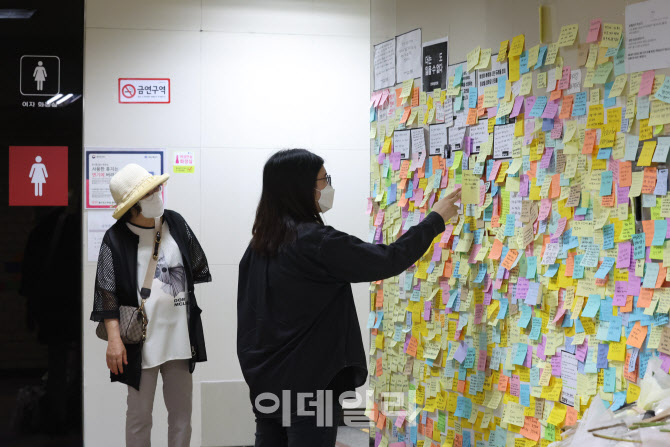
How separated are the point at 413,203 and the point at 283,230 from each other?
74 cm

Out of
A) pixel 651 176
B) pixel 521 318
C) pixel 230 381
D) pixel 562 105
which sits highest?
pixel 562 105

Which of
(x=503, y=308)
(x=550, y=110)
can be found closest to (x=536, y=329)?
(x=503, y=308)

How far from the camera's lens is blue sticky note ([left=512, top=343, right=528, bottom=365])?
2530mm

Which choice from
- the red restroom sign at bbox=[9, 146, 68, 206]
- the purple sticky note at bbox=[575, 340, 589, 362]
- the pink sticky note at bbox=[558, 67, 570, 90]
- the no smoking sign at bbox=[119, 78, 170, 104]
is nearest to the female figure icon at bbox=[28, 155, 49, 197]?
the red restroom sign at bbox=[9, 146, 68, 206]

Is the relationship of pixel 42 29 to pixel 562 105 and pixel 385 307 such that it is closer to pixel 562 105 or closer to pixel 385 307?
pixel 385 307

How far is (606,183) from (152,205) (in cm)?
199

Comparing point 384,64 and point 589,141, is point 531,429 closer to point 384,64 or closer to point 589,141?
point 589,141

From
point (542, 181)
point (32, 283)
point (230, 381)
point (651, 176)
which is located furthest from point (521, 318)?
point (32, 283)

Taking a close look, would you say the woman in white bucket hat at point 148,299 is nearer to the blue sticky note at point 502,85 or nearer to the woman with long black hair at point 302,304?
the woman with long black hair at point 302,304

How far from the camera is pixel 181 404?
3590mm

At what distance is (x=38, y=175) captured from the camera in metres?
4.39

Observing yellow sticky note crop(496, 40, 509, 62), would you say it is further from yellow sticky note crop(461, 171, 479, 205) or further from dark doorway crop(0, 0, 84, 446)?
dark doorway crop(0, 0, 84, 446)

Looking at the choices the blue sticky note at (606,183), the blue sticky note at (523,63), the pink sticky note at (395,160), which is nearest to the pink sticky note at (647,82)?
the blue sticky note at (606,183)

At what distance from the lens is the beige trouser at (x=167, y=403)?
3.51 m
